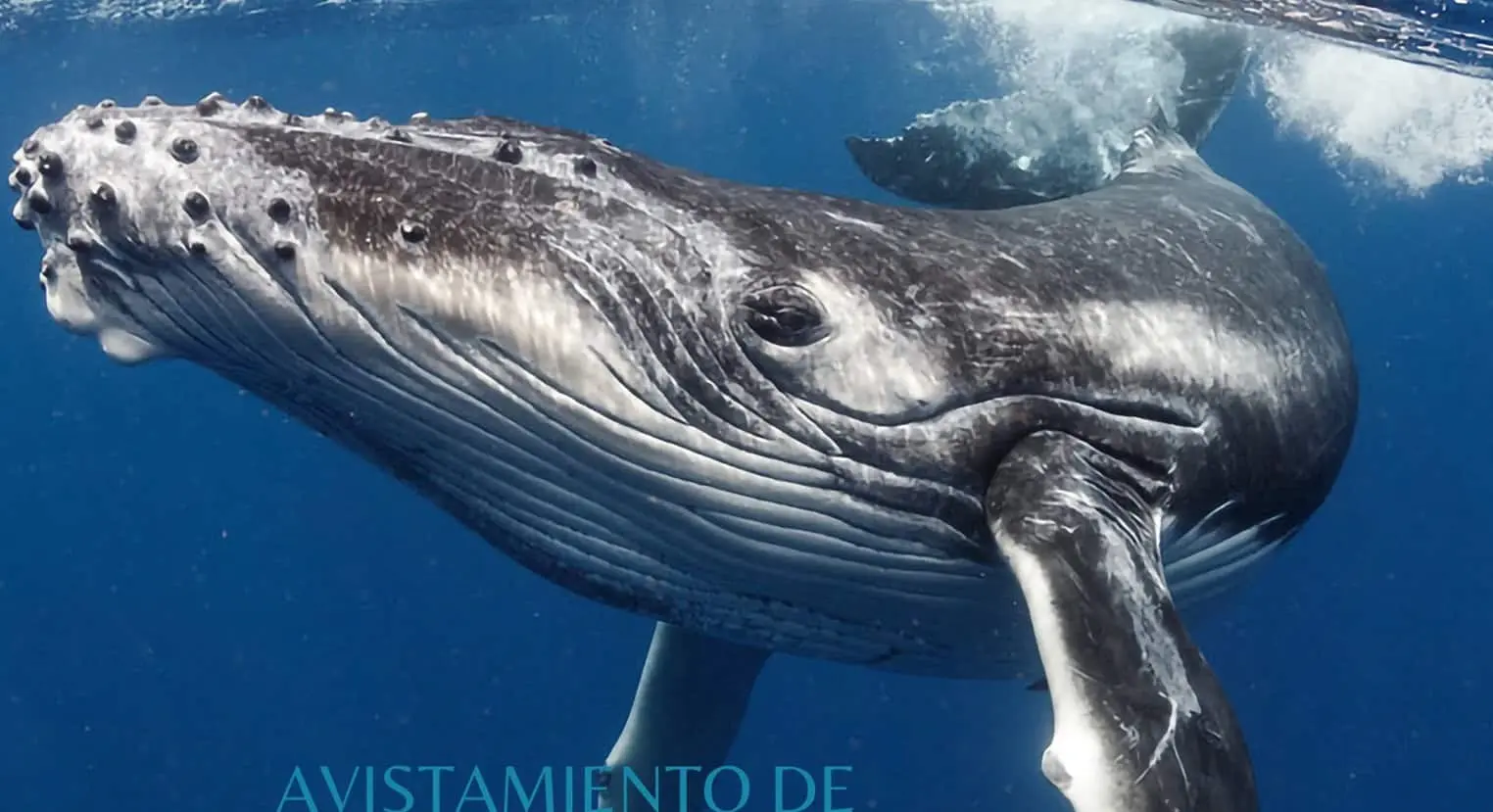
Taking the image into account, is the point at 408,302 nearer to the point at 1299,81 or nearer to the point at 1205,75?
the point at 1205,75

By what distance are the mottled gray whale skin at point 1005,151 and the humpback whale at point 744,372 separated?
4.75 m

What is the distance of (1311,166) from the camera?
1423 inches

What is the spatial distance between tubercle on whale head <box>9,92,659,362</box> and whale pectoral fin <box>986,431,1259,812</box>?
2028 mm

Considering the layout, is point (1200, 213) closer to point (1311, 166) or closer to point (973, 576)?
point (973, 576)

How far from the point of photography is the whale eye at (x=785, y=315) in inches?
170

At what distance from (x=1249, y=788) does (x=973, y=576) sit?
4.48 ft

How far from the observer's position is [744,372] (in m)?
4.34

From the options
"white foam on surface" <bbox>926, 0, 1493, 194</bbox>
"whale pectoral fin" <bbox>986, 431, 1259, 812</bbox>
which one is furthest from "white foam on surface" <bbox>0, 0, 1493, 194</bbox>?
"whale pectoral fin" <bbox>986, 431, 1259, 812</bbox>

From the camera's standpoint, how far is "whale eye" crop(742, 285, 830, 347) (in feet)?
14.1

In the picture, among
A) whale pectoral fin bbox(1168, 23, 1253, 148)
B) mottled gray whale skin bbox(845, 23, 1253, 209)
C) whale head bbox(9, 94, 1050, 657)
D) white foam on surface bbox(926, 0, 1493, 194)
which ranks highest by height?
white foam on surface bbox(926, 0, 1493, 194)

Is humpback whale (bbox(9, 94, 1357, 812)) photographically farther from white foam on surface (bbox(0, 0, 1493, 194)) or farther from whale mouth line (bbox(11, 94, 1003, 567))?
white foam on surface (bbox(0, 0, 1493, 194))

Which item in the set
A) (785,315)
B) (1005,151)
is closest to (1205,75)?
(1005,151)

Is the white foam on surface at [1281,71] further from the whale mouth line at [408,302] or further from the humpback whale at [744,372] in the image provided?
the whale mouth line at [408,302]

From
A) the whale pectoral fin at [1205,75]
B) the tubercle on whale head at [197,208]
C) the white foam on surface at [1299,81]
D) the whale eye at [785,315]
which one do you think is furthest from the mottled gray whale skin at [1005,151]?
the tubercle on whale head at [197,208]
